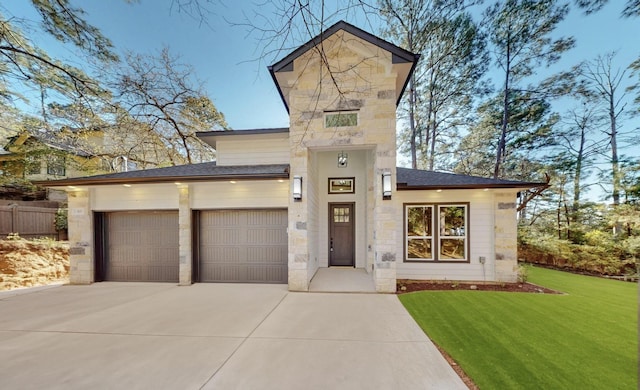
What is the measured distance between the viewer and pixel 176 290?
17.3 feet

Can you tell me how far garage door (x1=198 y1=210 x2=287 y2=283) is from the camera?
5828 millimetres

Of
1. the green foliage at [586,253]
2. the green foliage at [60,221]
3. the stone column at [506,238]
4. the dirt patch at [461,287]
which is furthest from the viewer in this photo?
the green foliage at [60,221]

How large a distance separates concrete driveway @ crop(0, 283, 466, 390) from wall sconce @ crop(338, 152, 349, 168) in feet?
13.9

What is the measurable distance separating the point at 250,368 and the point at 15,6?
303 inches

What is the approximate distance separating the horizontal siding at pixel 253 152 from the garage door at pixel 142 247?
239 cm

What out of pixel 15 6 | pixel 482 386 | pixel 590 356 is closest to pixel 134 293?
pixel 15 6

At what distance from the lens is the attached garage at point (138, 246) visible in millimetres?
6066

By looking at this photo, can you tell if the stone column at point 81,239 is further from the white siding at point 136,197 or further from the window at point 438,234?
the window at point 438,234

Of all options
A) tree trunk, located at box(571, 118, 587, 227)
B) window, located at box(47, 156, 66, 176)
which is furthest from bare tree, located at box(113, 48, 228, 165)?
tree trunk, located at box(571, 118, 587, 227)

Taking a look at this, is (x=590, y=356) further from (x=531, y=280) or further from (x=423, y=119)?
(x=423, y=119)

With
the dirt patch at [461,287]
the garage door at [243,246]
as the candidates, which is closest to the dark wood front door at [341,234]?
the dirt patch at [461,287]

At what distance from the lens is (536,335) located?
3127 mm

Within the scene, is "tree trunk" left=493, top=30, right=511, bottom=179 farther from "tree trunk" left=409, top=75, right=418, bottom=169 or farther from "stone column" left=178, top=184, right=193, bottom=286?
"stone column" left=178, top=184, right=193, bottom=286

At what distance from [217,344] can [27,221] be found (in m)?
11.7
